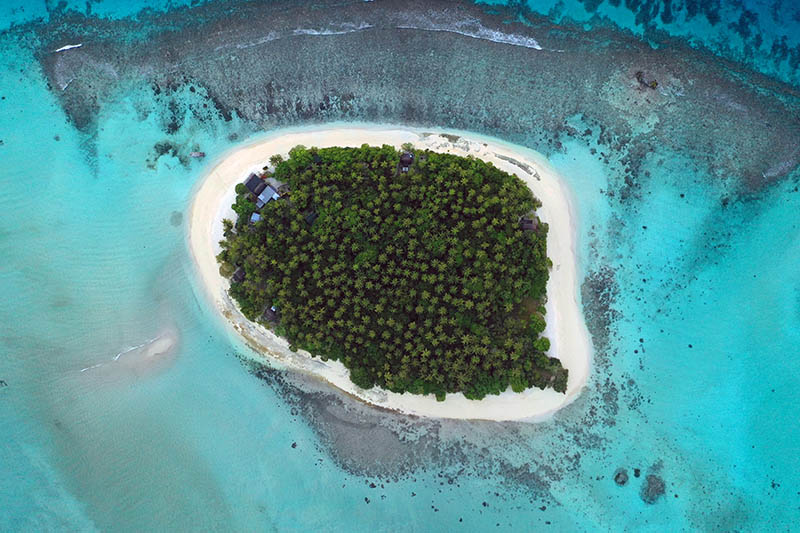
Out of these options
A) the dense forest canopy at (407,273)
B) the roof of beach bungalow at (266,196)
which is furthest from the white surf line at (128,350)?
the roof of beach bungalow at (266,196)

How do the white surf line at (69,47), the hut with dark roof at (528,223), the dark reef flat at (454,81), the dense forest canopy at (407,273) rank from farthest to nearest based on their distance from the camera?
the white surf line at (69,47) < the dark reef flat at (454,81) < the hut with dark roof at (528,223) < the dense forest canopy at (407,273)

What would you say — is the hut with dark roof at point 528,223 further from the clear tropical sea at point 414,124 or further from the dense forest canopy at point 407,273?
the clear tropical sea at point 414,124

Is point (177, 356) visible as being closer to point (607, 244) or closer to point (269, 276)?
point (269, 276)

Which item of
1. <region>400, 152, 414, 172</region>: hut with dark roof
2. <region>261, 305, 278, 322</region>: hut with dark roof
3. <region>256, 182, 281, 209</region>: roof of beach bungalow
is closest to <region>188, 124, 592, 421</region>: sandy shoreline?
<region>261, 305, 278, 322</region>: hut with dark roof

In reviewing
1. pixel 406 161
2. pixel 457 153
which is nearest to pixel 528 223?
pixel 457 153

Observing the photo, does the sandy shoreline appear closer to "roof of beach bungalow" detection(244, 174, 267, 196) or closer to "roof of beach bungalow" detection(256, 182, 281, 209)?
"roof of beach bungalow" detection(244, 174, 267, 196)

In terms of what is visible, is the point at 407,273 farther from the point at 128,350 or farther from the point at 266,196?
the point at 128,350

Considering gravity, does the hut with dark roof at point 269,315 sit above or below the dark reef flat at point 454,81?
below
